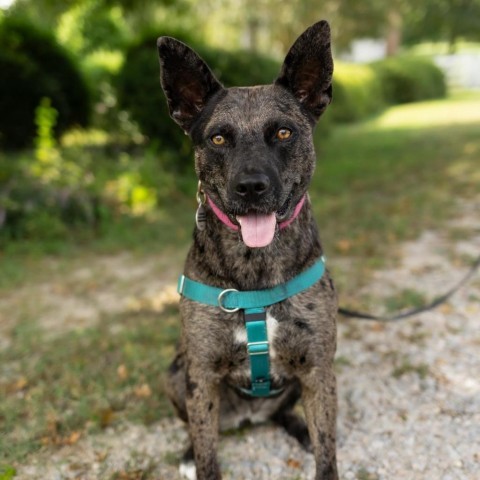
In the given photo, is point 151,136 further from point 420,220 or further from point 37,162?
point 420,220

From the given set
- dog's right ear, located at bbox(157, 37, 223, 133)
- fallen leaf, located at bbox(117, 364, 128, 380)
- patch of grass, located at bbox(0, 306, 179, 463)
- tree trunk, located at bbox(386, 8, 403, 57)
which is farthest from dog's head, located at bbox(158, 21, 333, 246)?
tree trunk, located at bbox(386, 8, 403, 57)

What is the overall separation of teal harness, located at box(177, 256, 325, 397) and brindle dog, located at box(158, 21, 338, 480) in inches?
1.2

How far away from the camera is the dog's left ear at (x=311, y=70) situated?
2328mm

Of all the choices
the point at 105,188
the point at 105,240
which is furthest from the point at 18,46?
the point at 105,240

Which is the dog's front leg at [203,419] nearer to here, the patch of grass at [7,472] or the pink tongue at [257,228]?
the pink tongue at [257,228]

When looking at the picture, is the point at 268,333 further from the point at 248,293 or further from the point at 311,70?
the point at 311,70

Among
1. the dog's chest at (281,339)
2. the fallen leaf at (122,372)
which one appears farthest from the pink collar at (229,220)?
the fallen leaf at (122,372)

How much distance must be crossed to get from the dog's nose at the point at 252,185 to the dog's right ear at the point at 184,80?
2.11 feet

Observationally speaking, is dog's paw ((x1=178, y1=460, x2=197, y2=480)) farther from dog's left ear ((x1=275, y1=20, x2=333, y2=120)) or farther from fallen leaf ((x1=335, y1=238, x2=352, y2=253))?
fallen leaf ((x1=335, y1=238, x2=352, y2=253))

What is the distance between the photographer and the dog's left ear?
2328 millimetres

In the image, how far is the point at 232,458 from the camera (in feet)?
9.31

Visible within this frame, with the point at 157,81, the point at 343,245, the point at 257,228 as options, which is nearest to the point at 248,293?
the point at 257,228

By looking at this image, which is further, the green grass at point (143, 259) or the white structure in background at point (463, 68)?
the white structure in background at point (463, 68)

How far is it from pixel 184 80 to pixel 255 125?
48cm
